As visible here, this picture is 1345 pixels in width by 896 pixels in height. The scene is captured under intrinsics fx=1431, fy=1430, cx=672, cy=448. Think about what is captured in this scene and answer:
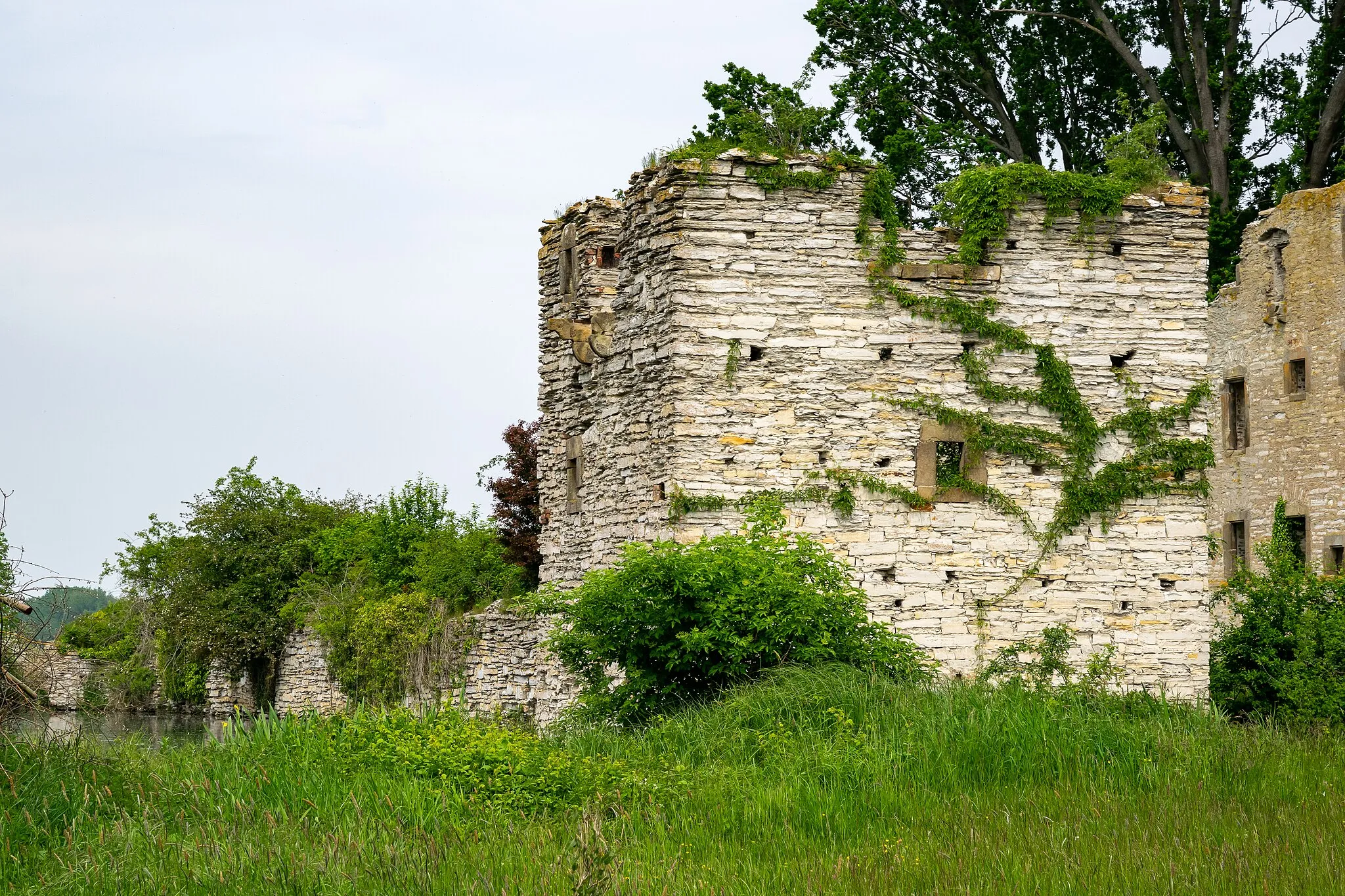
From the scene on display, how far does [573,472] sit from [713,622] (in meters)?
4.36

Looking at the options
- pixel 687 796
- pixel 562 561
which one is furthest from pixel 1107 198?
pixel 687 796

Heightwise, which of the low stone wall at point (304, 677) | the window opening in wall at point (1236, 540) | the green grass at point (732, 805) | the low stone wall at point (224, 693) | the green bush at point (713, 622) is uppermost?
the window opening in wall at point (1236, 540)

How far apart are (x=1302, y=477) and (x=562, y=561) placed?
42.3 feet

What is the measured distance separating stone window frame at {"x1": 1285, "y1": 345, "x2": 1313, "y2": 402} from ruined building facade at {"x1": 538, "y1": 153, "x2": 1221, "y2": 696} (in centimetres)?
920

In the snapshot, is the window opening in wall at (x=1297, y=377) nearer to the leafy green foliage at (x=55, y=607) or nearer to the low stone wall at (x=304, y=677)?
the low stone wall at (x=304, y=677)

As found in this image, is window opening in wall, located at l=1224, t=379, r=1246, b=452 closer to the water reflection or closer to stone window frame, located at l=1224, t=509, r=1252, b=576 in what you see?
stone window frame, located at l=1224, t=509, r=1252, b=576

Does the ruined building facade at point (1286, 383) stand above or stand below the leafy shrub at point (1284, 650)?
above

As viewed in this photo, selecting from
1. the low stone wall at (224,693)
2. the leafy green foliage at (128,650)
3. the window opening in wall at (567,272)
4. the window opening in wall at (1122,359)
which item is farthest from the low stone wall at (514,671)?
the leafy green foliage at (128,650)

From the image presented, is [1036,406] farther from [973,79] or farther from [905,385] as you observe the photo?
[973,79]

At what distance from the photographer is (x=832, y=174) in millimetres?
13203

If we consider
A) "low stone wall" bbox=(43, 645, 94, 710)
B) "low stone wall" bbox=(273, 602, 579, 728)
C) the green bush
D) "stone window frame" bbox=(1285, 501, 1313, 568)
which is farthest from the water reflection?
"stone window frame" bbox=(1285, 501, 1313, 568)

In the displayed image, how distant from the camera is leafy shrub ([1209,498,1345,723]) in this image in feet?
43.9

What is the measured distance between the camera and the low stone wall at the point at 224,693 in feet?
84.9

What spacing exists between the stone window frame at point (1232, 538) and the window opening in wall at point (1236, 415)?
1102 millimetres
